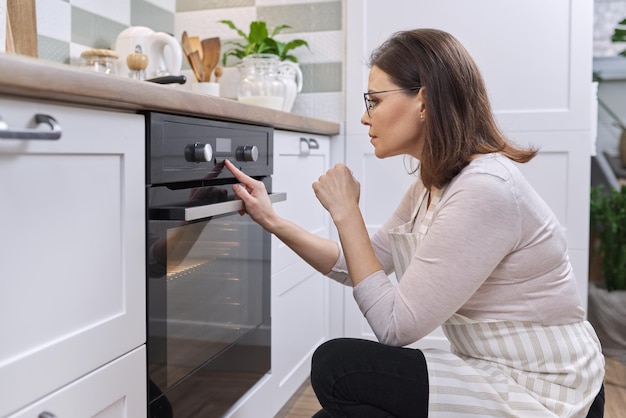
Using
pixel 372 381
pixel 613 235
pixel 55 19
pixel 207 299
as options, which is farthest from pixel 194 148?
pixel 613 235

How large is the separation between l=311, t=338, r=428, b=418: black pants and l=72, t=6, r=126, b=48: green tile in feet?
4.39

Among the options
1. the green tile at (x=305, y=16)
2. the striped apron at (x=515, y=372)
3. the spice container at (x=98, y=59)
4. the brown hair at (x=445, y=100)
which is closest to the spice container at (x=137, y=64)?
the spice container at (x=98, y=59)

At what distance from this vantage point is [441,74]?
131cm

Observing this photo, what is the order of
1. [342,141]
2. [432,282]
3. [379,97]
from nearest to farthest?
[432,282] < [379,97] < [342,141]

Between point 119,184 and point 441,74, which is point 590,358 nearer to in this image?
point 441,74

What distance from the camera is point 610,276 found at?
2.99 metres

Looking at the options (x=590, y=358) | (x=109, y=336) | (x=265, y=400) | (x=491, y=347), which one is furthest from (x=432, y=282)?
(x=265, y=400)

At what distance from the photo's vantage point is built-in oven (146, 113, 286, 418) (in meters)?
1.22

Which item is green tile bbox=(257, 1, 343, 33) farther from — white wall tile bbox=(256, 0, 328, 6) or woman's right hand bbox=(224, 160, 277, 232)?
woman's right hand bbox=(224, 160, 277, 232)

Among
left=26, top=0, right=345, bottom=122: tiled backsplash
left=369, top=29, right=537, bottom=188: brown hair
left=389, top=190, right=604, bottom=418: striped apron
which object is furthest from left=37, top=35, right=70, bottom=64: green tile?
left=389, top=190, right=604, bottom=418: striped apron

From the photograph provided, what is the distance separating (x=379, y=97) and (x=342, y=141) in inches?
49.5

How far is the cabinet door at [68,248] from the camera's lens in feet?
2.82

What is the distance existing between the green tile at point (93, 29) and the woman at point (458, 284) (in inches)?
43.6

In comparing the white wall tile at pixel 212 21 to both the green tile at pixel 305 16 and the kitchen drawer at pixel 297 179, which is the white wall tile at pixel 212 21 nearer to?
the green tile at pixel 305 16
